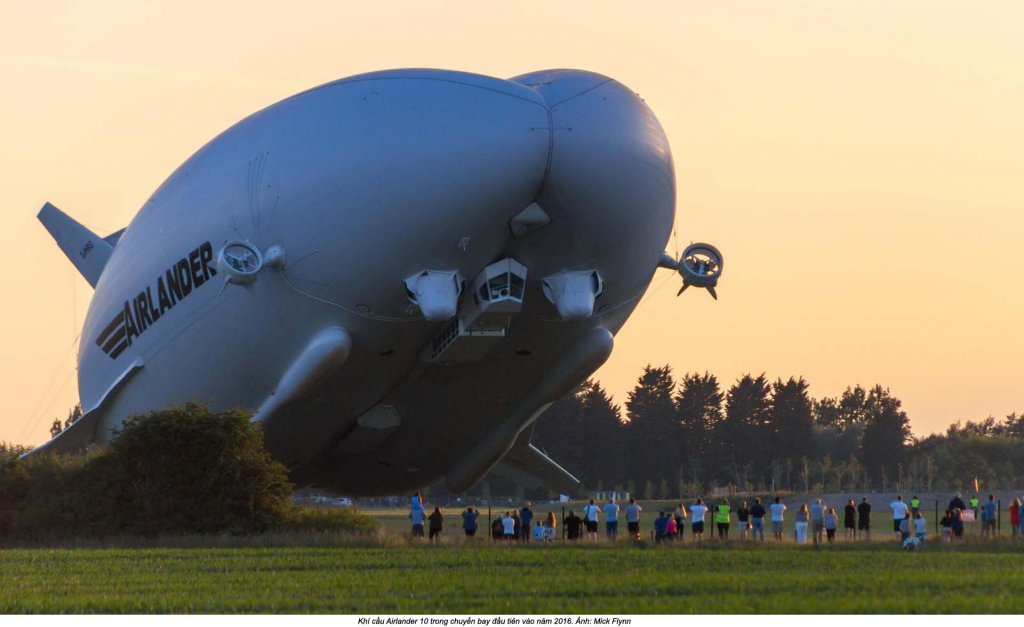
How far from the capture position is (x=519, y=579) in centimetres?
2969

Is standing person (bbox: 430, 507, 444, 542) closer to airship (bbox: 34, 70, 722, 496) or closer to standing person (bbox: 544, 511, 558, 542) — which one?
standing person (bbox: 544, 511, 558, 542)

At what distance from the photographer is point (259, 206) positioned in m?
45.3

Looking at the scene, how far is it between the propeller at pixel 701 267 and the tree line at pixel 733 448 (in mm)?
68910

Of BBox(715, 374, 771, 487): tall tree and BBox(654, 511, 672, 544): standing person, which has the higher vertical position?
BBox(715, 374, 771, 487): tall tree

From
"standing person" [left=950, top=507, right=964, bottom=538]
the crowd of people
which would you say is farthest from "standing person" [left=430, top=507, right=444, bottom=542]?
"standing person" [left=950, top=507, right=964, bottom=538]

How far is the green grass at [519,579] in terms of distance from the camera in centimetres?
2495

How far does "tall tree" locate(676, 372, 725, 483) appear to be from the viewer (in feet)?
419

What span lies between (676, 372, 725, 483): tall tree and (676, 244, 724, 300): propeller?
7756cm

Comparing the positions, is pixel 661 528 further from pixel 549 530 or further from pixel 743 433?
pixel 743 433

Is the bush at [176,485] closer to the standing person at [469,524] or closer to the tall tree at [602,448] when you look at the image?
the standing person at [469,524]

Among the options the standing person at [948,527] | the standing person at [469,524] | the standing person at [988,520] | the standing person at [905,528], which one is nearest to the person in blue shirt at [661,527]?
the standing person at [469,524]

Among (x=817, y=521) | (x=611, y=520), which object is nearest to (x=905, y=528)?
(x=817, y=521)

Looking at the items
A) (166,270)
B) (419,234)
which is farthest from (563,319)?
(166,270)

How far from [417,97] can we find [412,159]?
6.34 ft
